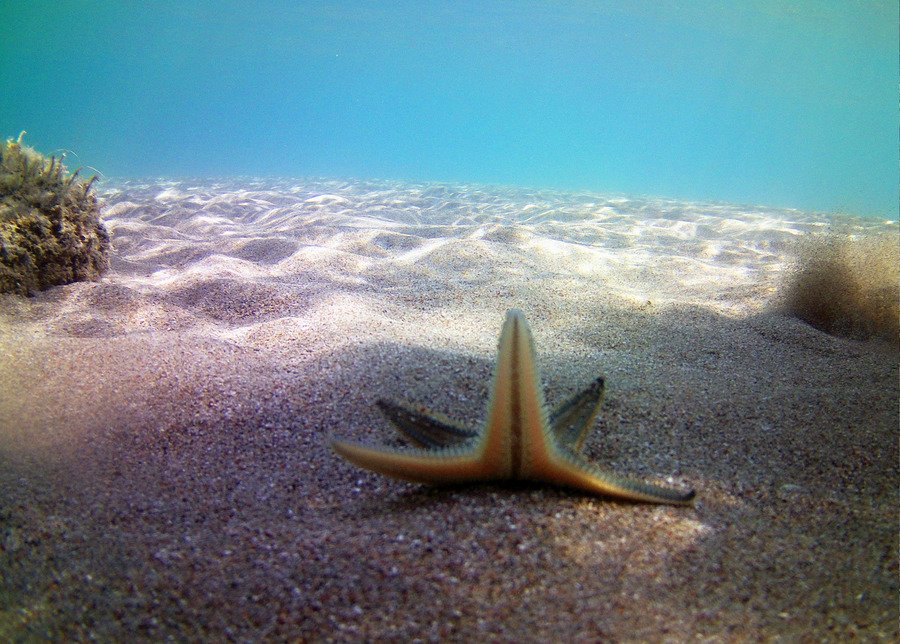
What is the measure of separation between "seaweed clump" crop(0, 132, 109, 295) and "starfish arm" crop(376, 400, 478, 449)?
439 cm

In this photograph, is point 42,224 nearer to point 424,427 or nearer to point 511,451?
point 424,427

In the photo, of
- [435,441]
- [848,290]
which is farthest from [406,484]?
[848,290]

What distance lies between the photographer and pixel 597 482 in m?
1.74

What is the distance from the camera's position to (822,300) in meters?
4.58

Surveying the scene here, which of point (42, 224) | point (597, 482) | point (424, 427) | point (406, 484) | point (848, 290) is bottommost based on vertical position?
point (406, 484)

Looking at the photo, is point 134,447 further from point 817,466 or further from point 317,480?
point 817,466

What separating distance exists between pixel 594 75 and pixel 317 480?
11630 cm

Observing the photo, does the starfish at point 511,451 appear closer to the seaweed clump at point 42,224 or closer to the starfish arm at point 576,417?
the starfish arm at point 576,417

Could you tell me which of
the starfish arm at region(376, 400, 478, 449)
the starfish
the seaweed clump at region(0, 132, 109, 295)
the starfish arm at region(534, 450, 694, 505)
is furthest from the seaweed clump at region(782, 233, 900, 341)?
the seaweed clump at region(0, 132, 109, 295)

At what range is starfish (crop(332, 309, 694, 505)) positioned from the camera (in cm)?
152

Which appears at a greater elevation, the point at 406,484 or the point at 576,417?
the point at 576,417

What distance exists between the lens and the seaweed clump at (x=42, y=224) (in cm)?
407

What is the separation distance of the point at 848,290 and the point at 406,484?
17.1ft

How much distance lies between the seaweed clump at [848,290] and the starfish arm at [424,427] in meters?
4.56
